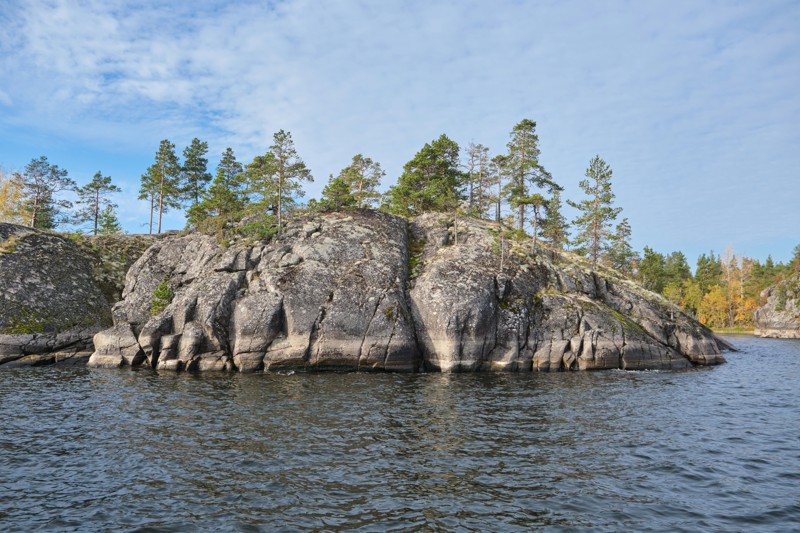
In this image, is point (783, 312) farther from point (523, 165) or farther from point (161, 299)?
point (161, 299)

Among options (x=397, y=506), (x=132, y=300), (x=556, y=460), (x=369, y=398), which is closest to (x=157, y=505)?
(x=397, y=506)

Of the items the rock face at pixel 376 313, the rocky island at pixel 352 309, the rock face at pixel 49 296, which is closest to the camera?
the rock face at pixel 376 313

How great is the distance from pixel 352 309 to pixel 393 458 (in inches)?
932

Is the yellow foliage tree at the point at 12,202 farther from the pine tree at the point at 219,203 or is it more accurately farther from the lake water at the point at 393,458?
the lake water at the point at 393,458

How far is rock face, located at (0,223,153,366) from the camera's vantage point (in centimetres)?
4306

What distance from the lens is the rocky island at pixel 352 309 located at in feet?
130

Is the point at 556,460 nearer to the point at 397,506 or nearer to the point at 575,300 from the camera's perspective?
the point at 397,506

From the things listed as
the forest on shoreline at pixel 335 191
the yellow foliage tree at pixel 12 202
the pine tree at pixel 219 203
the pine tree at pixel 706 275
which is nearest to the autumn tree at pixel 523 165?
the forest on shoreline at pixel 335 191

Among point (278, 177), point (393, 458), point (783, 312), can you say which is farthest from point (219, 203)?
point (783, 312)

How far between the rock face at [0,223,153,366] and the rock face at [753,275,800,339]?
136m

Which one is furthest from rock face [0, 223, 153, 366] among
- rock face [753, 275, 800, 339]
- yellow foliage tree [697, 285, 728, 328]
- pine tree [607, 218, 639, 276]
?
yellow foliage tree [697, 285, 728, 328]

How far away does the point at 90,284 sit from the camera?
5362 centimetres

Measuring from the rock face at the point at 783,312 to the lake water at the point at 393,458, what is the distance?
98682 mm

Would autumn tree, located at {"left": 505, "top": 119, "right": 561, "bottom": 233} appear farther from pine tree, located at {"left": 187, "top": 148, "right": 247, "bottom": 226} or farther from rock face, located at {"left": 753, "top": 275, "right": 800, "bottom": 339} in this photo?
rock face, located at {"left": 753, "top": 275, "right": 800, "bottom": 339}
